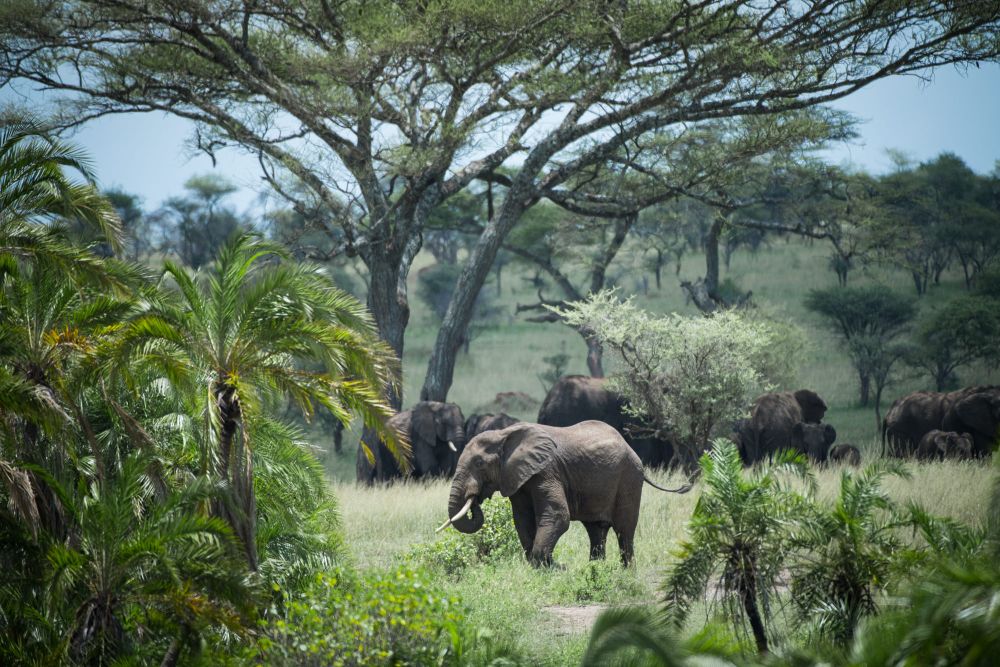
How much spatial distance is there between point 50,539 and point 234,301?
2512mm

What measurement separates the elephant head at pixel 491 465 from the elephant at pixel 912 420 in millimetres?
12780

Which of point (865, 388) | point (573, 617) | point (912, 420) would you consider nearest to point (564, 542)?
point (573, 617)

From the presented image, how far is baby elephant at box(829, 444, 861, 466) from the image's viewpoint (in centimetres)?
2100

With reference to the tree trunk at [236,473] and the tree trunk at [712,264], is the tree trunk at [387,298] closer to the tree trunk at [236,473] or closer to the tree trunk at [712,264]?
the tree trunk at [236,473]

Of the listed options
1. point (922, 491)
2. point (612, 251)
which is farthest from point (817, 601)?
point (612, 251)

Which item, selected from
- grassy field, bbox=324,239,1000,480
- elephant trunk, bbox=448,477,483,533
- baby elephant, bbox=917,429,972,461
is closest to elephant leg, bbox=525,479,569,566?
elephant trunk, bbox=448,477,483,533

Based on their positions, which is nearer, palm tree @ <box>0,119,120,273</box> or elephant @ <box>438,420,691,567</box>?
palm tree @ <box>0,119,120,273</box>

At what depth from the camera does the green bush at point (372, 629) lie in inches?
320

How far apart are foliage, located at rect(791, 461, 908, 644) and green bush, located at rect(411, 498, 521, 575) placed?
5301mm

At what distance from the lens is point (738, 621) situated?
27.8 feet

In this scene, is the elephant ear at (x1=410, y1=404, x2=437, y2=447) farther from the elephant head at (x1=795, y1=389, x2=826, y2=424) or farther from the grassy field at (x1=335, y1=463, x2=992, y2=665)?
the elephant head at (x1=795, y1=389, x2=826, y2=424)

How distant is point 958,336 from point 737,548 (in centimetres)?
2612

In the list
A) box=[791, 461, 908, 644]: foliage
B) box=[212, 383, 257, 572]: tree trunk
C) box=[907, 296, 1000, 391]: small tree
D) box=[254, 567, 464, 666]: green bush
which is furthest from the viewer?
box=[907, 296, 1000, 391]: small tree

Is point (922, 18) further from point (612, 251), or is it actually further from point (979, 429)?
point (612, 251)
